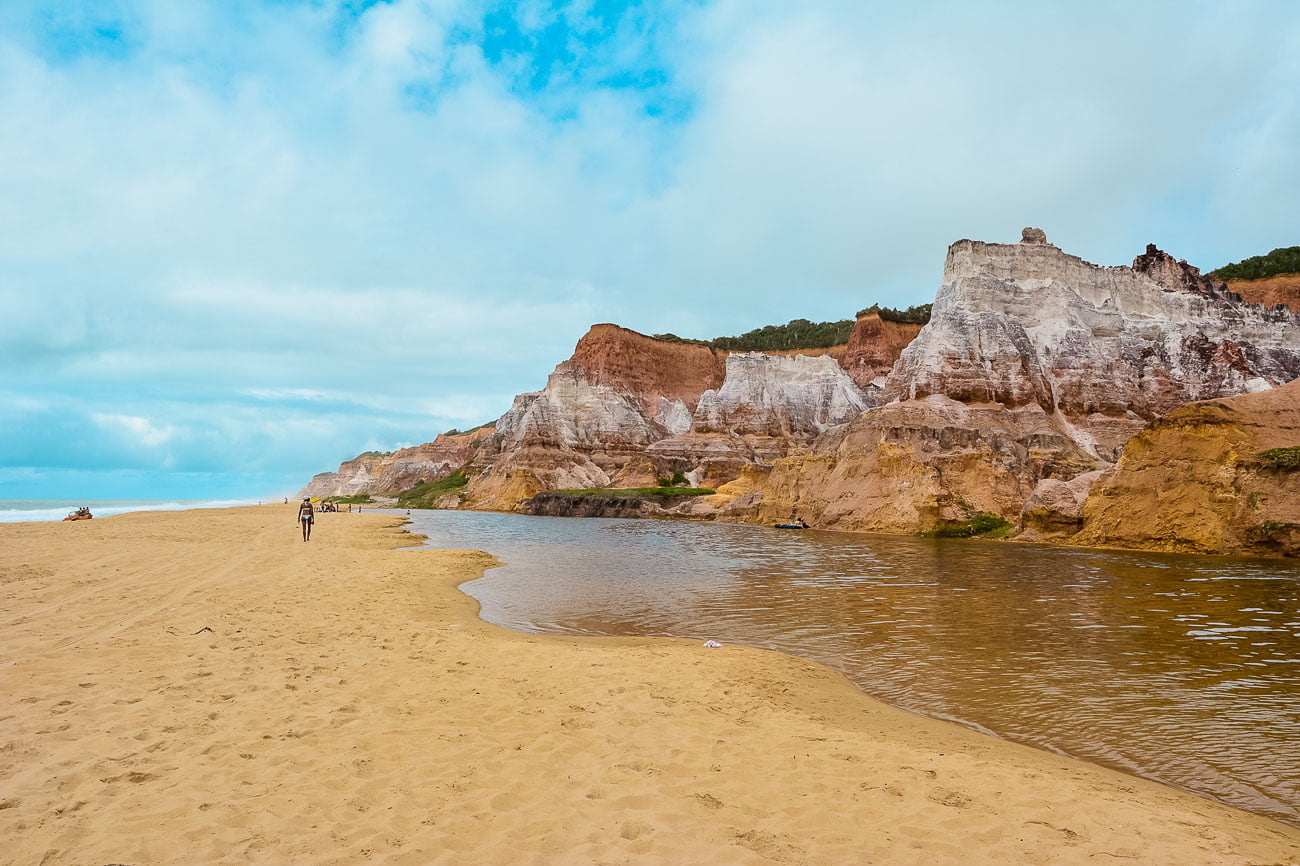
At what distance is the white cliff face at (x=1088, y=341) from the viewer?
205 ft

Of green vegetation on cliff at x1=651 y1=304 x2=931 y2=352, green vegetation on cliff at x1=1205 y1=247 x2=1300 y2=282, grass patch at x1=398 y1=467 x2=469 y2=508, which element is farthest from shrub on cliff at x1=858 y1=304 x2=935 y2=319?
grass patch at x1=398 y1=467 x2=469 y2=508

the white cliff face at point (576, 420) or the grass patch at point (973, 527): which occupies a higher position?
the white cliff face at point (576, 420)

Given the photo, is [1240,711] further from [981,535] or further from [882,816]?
[981,535]

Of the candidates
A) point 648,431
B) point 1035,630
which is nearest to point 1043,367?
point 648,431

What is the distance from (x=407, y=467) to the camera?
437 ft

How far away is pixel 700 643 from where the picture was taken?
11352 millimetres

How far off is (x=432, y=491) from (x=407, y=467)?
2919cm

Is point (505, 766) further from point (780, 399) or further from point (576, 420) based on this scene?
point (576, 420)

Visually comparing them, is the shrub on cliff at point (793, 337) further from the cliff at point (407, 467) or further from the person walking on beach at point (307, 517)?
the person walking on beach at point (307, 517)

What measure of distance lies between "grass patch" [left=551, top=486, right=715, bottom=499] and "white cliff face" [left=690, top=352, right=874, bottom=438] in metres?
26.0

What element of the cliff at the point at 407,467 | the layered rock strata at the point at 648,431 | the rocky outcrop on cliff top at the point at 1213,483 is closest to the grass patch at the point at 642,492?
the layered rock strata at the point at 648,431

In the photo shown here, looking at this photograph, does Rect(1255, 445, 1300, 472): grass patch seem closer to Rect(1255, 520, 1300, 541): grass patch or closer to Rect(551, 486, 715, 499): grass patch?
Rect(1255, 520, 1300, 541): grass patch

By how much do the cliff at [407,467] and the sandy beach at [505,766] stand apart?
12104 cm

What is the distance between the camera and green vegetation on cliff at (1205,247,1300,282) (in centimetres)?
9238
